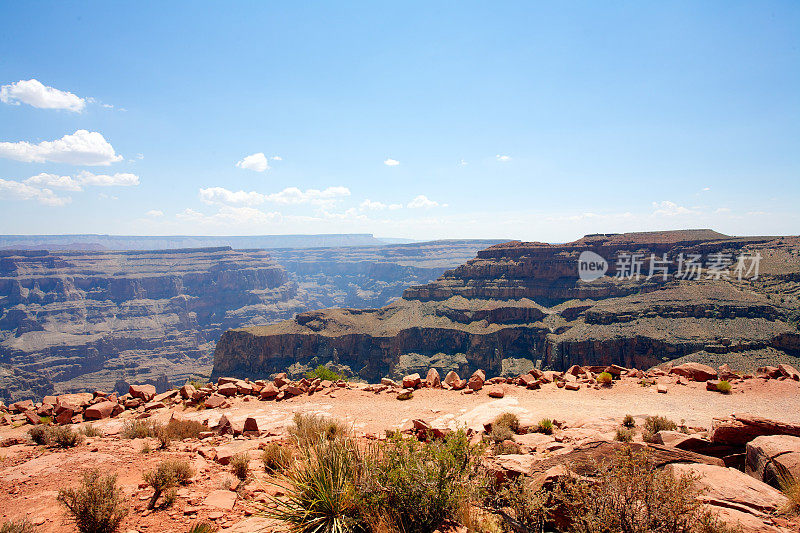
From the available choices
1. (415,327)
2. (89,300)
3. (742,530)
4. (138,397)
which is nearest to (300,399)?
(138,397)

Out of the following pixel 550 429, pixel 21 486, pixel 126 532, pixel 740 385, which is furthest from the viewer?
pixel 740 385

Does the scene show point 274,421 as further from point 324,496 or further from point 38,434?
point 324,496

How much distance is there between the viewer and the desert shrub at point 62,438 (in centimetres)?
966

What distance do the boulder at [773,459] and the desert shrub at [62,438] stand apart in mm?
15112

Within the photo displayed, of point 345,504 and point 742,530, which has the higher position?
point 742,530

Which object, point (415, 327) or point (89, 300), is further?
point (89, 300)

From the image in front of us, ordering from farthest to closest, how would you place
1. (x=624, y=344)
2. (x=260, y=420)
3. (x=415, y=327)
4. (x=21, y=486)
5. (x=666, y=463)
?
(x=415, y=327) → (x=624, y=344) → (x=260, y=420) → (x=21, y=486) → (x=666, y=463)

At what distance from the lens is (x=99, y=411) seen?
12.7 m

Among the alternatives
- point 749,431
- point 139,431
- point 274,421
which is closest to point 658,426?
point 749,431

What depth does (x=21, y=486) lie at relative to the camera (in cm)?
747

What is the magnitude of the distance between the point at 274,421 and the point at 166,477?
518 cm

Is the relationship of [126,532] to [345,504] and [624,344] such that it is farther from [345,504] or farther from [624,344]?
[624,344]

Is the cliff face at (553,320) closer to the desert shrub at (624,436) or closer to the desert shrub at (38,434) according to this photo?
the desert shrub at (624,436)

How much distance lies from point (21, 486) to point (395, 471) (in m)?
8.02
